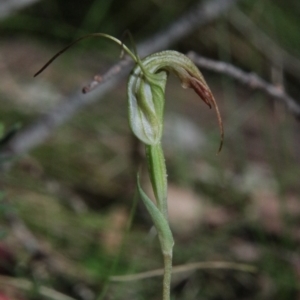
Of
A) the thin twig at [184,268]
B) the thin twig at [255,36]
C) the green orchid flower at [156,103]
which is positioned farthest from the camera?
the thin twig at [255,36]

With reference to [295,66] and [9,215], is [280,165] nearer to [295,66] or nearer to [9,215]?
[295,66]

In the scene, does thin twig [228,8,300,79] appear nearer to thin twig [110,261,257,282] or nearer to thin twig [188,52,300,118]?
thin twig [188,52,300,118]

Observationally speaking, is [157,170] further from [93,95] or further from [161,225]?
[93,95]

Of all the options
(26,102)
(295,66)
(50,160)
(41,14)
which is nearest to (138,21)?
(41,14)

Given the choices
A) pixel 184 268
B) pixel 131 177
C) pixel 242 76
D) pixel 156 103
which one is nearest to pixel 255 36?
pixel 131 177

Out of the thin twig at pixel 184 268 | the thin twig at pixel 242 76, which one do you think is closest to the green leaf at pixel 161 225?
the thin twig at pixel 184 268

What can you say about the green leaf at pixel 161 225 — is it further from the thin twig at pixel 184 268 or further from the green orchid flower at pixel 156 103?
the thin twig at pixel 184 268

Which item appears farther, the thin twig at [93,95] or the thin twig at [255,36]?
the thin twig at [255,36]
